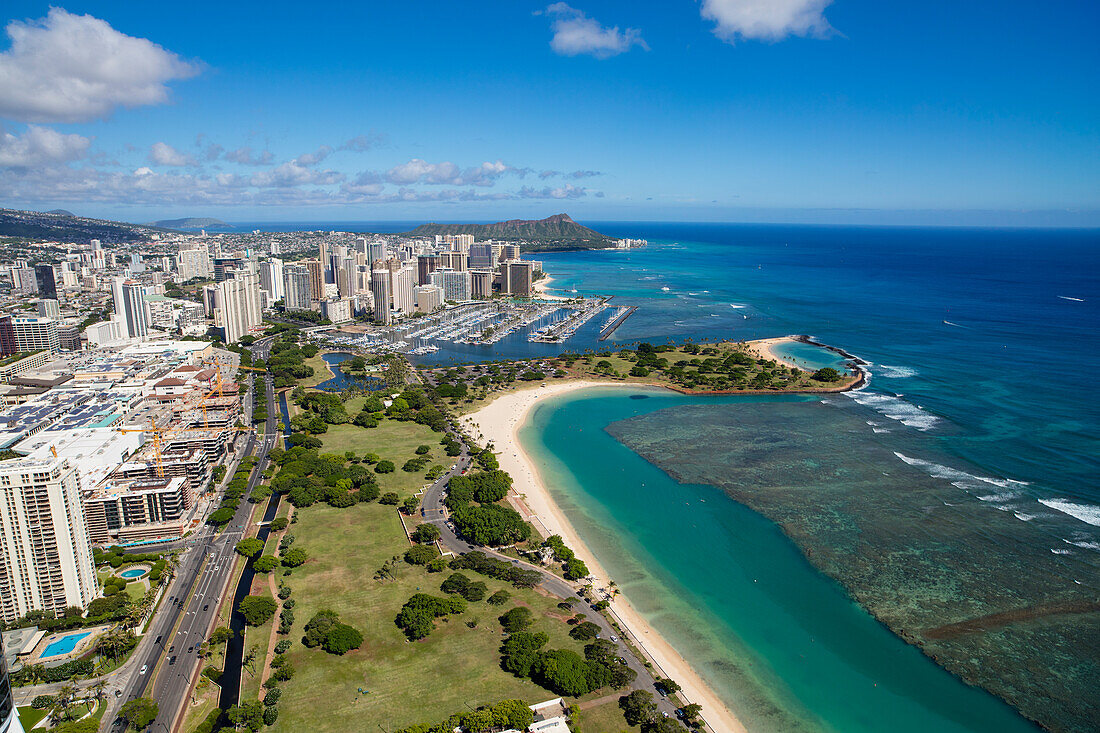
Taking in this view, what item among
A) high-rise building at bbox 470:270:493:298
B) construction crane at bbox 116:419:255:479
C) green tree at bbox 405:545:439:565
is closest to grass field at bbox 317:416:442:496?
construction crane at bbox 116:419:255:479

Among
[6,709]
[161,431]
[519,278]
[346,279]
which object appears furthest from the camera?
[519,278]

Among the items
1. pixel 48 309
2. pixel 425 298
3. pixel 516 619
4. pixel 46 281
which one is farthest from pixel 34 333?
pixel 516 619

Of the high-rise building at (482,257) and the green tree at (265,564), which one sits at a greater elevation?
the high-rise building at (482,257)

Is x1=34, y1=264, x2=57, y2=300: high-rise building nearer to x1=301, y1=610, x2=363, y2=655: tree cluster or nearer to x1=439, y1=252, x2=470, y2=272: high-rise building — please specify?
x1=439, y1=252, x2=470, y2=272: high-rise building

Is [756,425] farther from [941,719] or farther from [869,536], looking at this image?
[941,719]

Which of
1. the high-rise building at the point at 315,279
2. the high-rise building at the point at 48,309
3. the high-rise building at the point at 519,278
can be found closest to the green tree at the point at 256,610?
the high-rise building at the point at 48,309

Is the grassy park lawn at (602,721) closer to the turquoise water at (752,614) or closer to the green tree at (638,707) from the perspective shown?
the green tree at (638,707)

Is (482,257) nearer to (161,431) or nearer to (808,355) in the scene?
(808,355)
